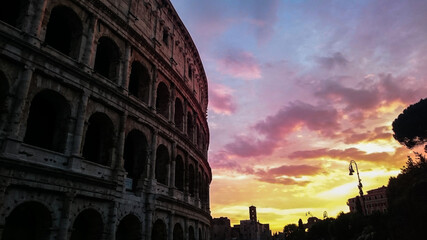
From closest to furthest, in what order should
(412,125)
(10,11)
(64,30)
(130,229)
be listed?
(10,11) → (64,30) → (130,229) → (412,125)

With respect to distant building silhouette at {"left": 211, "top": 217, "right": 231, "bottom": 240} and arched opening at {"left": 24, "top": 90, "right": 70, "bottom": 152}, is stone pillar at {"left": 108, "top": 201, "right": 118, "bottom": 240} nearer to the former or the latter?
arched opening at {"left": 24, "top": 90, "right": 70, "bottom": 152}

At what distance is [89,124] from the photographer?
15.2 metres

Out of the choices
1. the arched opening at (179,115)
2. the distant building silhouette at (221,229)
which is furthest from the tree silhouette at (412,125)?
the distant building silhouette at (221,229)

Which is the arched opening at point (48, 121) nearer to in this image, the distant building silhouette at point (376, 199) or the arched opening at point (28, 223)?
the arched opening at point (28, 223)

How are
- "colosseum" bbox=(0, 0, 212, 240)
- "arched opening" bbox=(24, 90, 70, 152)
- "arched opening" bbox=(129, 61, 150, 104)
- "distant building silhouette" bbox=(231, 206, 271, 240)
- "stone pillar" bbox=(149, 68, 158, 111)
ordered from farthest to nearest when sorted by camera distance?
1. "distant building silhouette" bbox=(231, 206, 271, 240)
2. "arched opening" bbox=(129, 61, 150, 104)
3. "stone pillar" bbox=(149, 68, 158, 111)
4. "arched opening" bbox=(24, 90, 70, 152)
5. "colosseum" bbox=(0, 0, 212, 240)

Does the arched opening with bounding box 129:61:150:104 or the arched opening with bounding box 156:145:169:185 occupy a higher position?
the arched opening with bounding box 129:61:150:104

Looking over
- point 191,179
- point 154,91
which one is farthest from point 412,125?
point 154,91

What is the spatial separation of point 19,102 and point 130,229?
27.8 ft

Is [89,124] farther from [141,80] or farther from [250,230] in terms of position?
[250,230]

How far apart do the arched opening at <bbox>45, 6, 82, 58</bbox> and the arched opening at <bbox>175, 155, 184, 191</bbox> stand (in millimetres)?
10625

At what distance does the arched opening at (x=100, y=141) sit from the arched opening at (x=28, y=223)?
143 inches

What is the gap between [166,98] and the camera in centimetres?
2119

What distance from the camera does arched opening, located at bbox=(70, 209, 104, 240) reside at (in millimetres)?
13336

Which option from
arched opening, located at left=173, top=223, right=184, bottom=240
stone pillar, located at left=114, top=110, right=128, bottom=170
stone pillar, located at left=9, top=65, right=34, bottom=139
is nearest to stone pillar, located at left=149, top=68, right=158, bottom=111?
stone pillar, located at left=114, top=110, right=128, bottom=170
